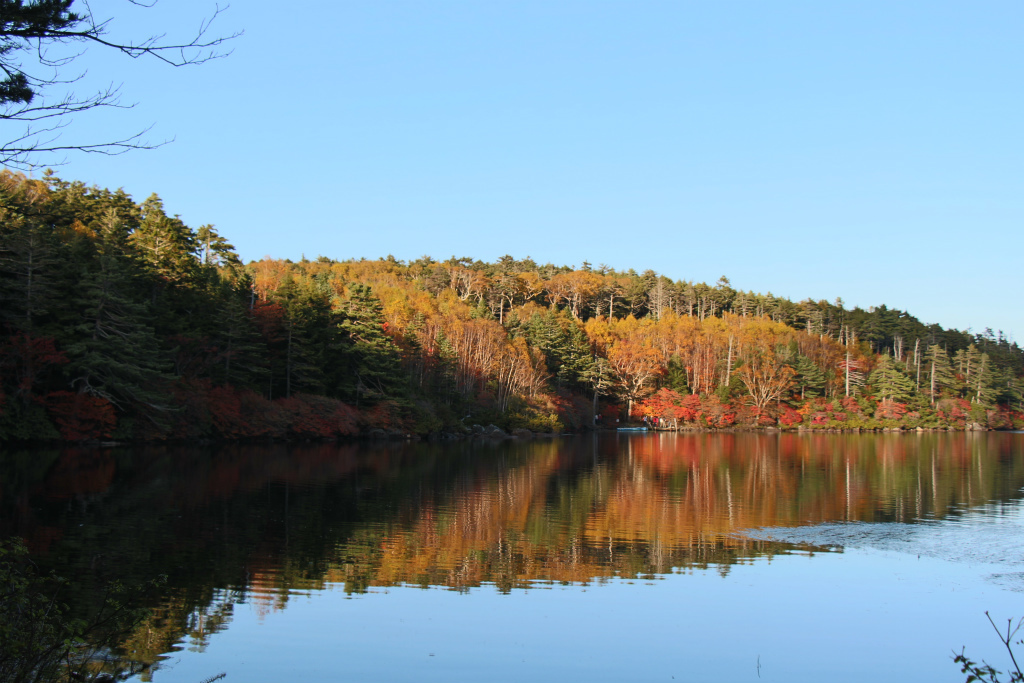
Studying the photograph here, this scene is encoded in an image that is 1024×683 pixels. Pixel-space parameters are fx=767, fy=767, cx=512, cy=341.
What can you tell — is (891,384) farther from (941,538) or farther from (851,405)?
(941,538)

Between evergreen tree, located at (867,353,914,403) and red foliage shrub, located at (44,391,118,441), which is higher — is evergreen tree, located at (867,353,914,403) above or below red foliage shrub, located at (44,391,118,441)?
above

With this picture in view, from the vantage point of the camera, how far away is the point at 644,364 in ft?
260

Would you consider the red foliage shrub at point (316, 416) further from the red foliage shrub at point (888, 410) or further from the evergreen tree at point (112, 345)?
the red foliage shrub at point (888, 410)

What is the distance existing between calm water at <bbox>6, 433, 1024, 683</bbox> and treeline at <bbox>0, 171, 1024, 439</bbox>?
18.9 ft

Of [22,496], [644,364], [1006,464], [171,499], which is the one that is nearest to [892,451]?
[1006,464]

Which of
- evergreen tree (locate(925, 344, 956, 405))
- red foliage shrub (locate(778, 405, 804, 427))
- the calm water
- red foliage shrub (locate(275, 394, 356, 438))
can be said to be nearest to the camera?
the calm water

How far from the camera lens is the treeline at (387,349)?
35.3 metres

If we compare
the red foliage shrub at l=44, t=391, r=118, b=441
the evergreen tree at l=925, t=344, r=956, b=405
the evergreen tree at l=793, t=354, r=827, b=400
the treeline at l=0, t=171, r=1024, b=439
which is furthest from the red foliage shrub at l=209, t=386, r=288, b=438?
the evergreen tree at l=925, t=344, r=956, b=405

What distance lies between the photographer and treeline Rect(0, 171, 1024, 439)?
35.3m

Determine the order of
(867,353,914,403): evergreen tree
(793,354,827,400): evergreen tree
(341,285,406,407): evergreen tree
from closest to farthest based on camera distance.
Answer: (341,285,406,407): evergreen tree
(793,354,827,400): evergreen tree
(867,353,914,403): evergreen tree

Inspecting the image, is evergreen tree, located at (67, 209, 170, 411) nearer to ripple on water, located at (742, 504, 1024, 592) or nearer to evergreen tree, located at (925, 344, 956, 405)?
ripple on water, located at (742, 504, 1024, 592)

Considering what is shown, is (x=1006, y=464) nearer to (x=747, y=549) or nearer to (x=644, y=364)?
(x=747, y=549)

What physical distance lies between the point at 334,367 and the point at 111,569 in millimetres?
41935

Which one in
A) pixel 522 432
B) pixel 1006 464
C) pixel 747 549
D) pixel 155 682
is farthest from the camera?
pixel 522 432
